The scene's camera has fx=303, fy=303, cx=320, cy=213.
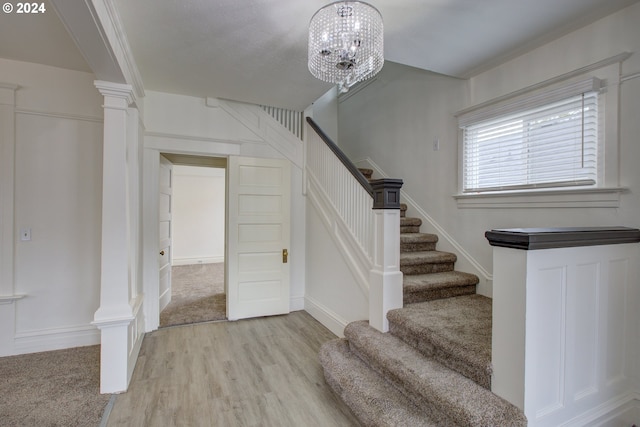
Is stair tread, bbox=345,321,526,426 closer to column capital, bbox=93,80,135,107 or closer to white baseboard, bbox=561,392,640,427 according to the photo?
white baseboard, bbox=561,392,640,427

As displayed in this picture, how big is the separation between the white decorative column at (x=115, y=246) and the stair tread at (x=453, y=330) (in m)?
2.06

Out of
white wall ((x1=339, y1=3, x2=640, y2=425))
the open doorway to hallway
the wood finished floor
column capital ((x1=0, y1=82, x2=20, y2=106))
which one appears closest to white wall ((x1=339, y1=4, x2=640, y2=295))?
white wall ((x1=339, y1=3, x2=640, y2=425))

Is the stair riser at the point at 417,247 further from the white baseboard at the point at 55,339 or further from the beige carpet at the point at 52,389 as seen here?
the white baseboard at the point at 55,339

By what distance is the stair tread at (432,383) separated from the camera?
1.45m

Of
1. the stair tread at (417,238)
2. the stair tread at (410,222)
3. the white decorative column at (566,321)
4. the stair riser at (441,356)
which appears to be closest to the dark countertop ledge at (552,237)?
the white decorative column at (566,321)

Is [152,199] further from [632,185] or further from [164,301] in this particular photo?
[632,185]

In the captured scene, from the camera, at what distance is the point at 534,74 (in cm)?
251

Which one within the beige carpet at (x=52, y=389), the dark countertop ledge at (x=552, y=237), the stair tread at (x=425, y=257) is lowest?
the beige carpet at (x=52, y=389)

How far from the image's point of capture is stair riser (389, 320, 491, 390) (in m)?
1.66

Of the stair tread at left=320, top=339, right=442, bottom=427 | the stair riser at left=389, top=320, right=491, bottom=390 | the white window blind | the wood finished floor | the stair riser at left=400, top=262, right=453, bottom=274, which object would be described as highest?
the white window blind

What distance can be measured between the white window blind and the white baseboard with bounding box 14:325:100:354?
403cm

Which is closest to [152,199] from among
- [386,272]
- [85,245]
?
[85,245]

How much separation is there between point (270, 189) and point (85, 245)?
202 centimetres

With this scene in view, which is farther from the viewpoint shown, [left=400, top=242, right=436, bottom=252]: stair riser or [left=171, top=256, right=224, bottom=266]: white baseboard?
[left=171, top=256, right=224, bottom=266]: white baseboard
